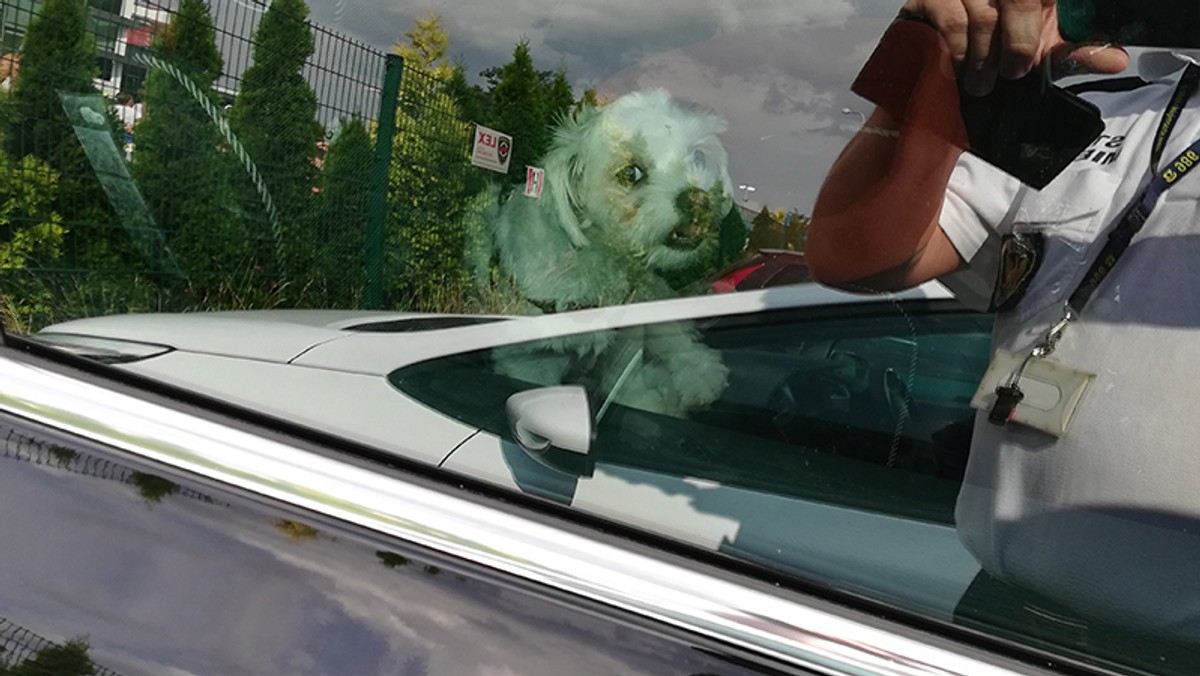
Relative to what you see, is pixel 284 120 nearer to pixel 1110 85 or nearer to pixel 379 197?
pixel 379 197

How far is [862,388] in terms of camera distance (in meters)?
1.41

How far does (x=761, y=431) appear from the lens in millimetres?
1291

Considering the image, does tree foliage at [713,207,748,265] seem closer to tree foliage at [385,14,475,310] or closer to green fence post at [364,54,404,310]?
tree foliage at [385,14,475,310]

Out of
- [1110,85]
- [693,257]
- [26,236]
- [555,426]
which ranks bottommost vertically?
[555,426]

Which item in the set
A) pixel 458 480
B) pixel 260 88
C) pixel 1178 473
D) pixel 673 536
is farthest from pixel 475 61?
pixel 1178 473

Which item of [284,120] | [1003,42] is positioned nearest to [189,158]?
[284,120]

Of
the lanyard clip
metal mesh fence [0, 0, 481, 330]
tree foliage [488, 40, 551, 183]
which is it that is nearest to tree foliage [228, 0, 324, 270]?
metal mesh fence [0, 0, 481, 330]

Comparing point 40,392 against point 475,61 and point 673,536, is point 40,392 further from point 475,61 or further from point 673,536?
point 673,536

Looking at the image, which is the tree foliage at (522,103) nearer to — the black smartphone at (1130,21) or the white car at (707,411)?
the white car at (707,411)

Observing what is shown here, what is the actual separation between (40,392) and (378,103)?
0.52 meters

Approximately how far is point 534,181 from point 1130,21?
68cm

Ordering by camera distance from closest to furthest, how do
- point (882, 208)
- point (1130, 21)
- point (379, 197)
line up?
point (1130, 21) < point (882, 208) < point (379, 197)

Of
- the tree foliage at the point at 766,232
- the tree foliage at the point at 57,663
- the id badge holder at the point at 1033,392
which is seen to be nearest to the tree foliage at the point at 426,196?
the tree foliage at the point at 766,232

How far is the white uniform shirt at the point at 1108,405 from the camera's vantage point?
3.71 feet
